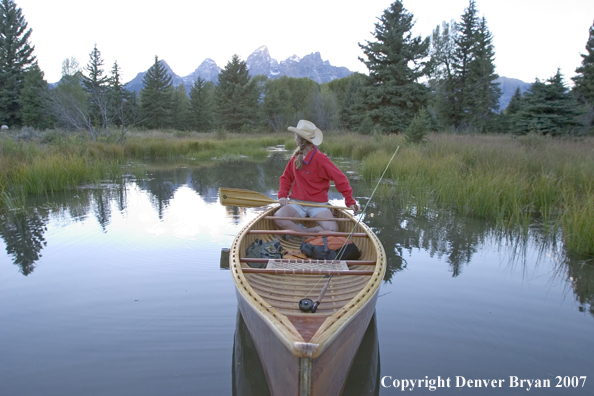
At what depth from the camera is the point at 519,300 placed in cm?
388

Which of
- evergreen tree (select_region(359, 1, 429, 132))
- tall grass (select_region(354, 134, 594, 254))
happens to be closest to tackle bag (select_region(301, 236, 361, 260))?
tall grass (select_region(354, 134, 594, 254))

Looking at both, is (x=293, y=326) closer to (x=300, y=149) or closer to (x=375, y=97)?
(x=300, y=149)

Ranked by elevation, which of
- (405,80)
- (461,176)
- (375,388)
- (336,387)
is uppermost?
(405,80)

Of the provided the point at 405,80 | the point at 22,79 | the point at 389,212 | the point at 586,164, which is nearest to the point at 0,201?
the point at 389,212

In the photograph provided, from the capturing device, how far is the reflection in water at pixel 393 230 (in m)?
4.70

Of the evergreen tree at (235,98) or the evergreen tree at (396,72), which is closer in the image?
the evergreen tree at (396,72)

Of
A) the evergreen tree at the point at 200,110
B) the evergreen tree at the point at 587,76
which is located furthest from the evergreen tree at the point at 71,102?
the evergreen tree at the point at 587,76

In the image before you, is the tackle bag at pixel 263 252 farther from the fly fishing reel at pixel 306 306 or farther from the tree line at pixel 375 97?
the tree line at pixel 375 97

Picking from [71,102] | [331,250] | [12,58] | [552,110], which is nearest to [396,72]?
[552,110]

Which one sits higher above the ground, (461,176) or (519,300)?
(461,176)

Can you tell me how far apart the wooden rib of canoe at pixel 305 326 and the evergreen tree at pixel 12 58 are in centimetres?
3322

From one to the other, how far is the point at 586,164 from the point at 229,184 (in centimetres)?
817

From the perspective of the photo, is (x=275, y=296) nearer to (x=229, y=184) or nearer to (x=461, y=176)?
(x=461, y=176)

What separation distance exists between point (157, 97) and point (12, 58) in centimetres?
1214
